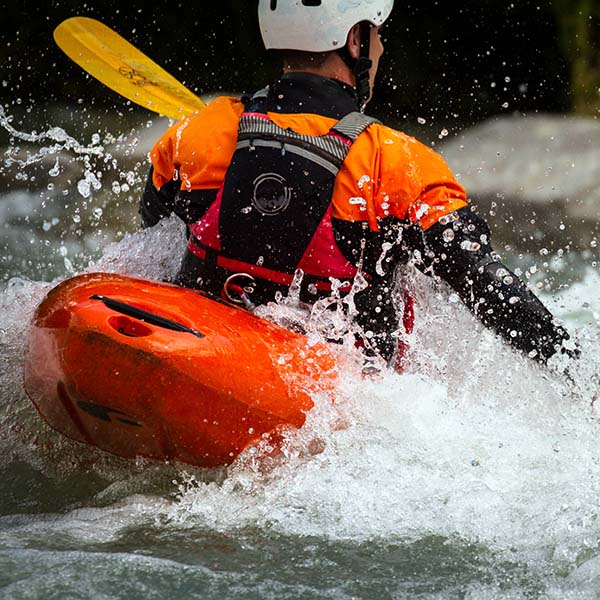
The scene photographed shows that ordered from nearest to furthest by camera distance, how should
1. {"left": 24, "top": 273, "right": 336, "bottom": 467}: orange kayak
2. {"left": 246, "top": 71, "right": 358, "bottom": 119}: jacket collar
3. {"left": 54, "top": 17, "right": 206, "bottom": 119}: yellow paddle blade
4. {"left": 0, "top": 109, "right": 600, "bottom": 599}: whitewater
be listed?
{"left": 0, "top": 109, "right": 600, "bottom": 599}: whitewater, {"left": 24, "top": 273, "right": 336, "bottom": 467}: orange kayak, {"left": 246, "top": 71, "right": 358, "bottom": 119}: jacket collar, {"left": 54, "top": 17, "right": 206, "bottom": 119}: yellow paddle blade

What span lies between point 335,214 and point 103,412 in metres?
0.71

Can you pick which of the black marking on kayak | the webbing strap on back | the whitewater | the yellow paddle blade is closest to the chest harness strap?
the webbing strap on back

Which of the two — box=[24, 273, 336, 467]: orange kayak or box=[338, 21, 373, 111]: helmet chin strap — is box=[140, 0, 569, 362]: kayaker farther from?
box=[24, 273, 336, 467]: orange kayak

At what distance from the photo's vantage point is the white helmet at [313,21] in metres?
2.59

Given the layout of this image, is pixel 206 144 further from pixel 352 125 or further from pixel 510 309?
pixel 510 309

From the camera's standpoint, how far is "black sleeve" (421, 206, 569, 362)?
2426 millimetres

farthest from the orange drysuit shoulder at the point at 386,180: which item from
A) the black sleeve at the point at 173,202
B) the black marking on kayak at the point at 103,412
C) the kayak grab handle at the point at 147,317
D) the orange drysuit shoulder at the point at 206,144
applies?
the black marking on kayak at the point at 103,412

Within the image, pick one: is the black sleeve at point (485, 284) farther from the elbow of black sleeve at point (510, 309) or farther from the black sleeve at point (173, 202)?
the black sleeve at point (173, 202)

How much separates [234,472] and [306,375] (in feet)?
0.90

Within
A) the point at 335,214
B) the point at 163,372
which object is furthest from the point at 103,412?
the point at 335,214

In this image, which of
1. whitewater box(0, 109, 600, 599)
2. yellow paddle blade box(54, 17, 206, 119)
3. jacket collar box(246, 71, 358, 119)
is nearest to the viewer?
whitewater box(0, 109, 600, 599)

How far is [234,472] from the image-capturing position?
7.68ft

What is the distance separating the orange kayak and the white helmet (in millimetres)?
733

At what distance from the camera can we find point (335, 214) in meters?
2.46
